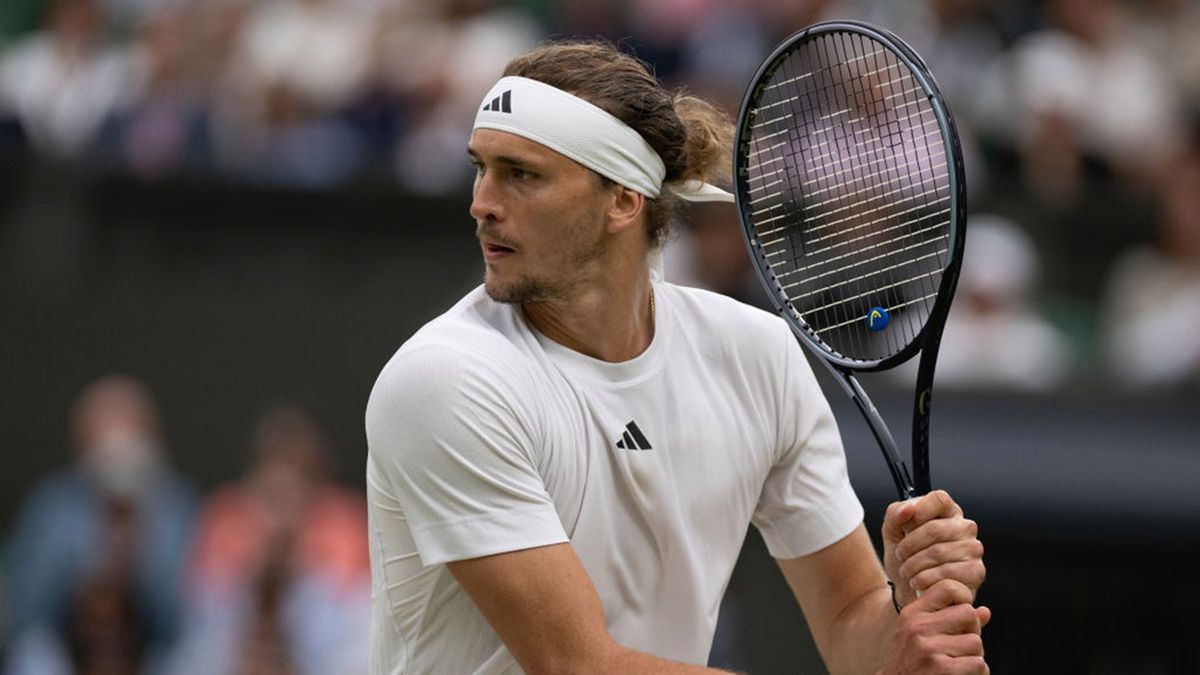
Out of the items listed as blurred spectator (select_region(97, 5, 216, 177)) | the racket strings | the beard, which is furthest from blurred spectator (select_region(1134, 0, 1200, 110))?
the beard

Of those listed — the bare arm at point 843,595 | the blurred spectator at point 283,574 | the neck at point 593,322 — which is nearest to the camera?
the neck at point 593,322

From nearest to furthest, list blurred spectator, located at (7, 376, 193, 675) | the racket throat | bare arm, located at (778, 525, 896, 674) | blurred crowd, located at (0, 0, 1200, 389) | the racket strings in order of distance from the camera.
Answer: the racket throat < bare arm, located at (778, 525, 896, 674) < the racket strings < blurred crowd, located at (0, 0, 1200, 389) < blurred spectator, located at (7, 376, 193, 675)

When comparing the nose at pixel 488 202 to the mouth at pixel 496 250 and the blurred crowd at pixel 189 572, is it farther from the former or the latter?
the blurred crowd at pixel 189 572

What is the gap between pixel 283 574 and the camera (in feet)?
28.3

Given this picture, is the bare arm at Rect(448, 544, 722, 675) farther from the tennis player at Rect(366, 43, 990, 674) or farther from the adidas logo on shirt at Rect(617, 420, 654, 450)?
the adidas logo on shirt at Rect(617, 420, 654, 450)

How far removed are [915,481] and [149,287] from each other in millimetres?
6648

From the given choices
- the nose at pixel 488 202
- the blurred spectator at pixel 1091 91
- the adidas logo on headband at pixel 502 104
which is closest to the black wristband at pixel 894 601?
the nose at pixel 488 202

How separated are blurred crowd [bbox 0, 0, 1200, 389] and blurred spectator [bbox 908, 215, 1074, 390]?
0.4 inches

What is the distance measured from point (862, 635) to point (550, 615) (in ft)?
2.58

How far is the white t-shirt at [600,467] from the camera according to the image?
389cm

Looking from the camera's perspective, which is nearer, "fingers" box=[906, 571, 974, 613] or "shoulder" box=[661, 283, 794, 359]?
"fingers" box=[906, 571, 974, 613]

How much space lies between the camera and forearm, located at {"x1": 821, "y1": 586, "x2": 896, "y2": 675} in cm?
420

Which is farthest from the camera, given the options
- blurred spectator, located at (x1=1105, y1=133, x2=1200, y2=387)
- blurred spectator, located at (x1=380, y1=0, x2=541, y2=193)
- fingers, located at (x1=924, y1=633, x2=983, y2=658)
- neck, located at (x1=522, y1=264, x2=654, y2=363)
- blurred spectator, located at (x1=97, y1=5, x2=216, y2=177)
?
blurred spectator, located at (x1=97, y1=5, x2=216, y2=177)

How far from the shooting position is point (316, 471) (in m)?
9.09
